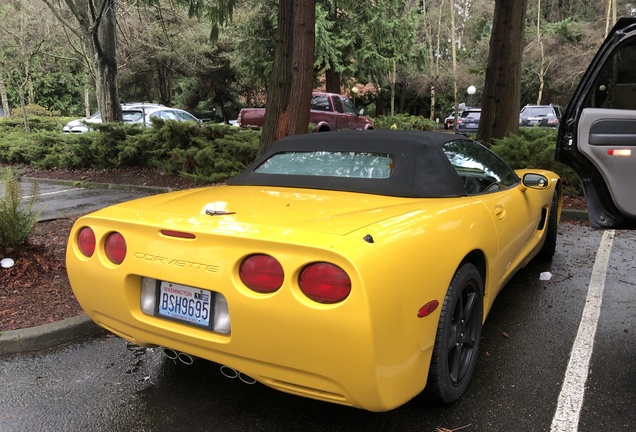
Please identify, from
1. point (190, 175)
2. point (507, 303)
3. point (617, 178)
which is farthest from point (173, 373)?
point (190, 175)

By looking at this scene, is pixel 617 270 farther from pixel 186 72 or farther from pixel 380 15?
pixel 186 72

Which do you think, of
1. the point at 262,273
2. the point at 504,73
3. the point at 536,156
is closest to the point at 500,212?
the point at 262,273

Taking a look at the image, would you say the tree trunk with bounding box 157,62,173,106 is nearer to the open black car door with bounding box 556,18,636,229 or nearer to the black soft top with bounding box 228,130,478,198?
the black soft top with bounding box 228,130,478,198

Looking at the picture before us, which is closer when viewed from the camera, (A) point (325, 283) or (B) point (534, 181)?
(A) point (325, 283)

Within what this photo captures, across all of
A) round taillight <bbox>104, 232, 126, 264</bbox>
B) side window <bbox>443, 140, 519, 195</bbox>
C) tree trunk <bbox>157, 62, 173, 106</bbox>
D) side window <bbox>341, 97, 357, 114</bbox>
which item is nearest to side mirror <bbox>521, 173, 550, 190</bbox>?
side window <bbox>443, 140, 519, 195</bbox>

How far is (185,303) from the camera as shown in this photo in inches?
90.0

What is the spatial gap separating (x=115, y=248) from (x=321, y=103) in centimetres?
1486

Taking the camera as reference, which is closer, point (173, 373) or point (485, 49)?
point (173, 373)

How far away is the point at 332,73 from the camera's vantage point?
806 inches

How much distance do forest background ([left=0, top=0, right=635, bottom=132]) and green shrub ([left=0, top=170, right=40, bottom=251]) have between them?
14214 millimetres

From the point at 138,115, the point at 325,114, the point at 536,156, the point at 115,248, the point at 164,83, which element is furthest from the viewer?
the point at 164,83

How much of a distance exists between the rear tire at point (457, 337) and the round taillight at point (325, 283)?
25.6 inches

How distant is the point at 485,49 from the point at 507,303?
36693 millimetres

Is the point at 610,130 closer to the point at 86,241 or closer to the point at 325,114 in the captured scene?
the point at 86,241
